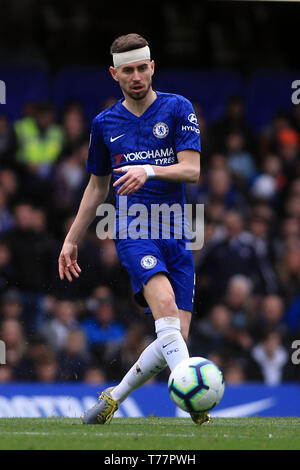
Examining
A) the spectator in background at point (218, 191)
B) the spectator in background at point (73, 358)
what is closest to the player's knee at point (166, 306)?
the spectator in background at point (73, 358)

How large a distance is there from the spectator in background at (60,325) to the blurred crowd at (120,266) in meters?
0.01

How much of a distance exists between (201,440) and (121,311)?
192 inches

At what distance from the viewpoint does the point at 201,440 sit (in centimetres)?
515

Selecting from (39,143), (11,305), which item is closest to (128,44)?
(11,305)

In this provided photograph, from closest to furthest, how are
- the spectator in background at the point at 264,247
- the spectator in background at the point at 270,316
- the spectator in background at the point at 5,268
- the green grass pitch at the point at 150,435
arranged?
the green grass pitch at the point at 150,435
the spectator in background at the point at 5,268
the spectator in background at the point at 270,316
the spectator in background at the point at 264,247

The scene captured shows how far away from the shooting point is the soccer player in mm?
6031

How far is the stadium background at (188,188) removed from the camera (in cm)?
977

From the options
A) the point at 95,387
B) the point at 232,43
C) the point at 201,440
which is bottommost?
the point at 95,387

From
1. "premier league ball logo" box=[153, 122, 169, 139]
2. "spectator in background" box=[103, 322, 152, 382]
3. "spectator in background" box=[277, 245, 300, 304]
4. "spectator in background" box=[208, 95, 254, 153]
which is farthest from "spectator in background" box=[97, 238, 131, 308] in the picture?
"premier league ball logo" box=[153, 122, 169, 139]

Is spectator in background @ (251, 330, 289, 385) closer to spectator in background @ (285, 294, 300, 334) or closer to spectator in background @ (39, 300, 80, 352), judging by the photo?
spectator in background @ (285, 294, 300, 334)

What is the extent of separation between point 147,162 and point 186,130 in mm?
320

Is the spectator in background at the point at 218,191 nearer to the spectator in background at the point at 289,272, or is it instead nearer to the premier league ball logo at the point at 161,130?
the spectator in background at the point at 289,272
